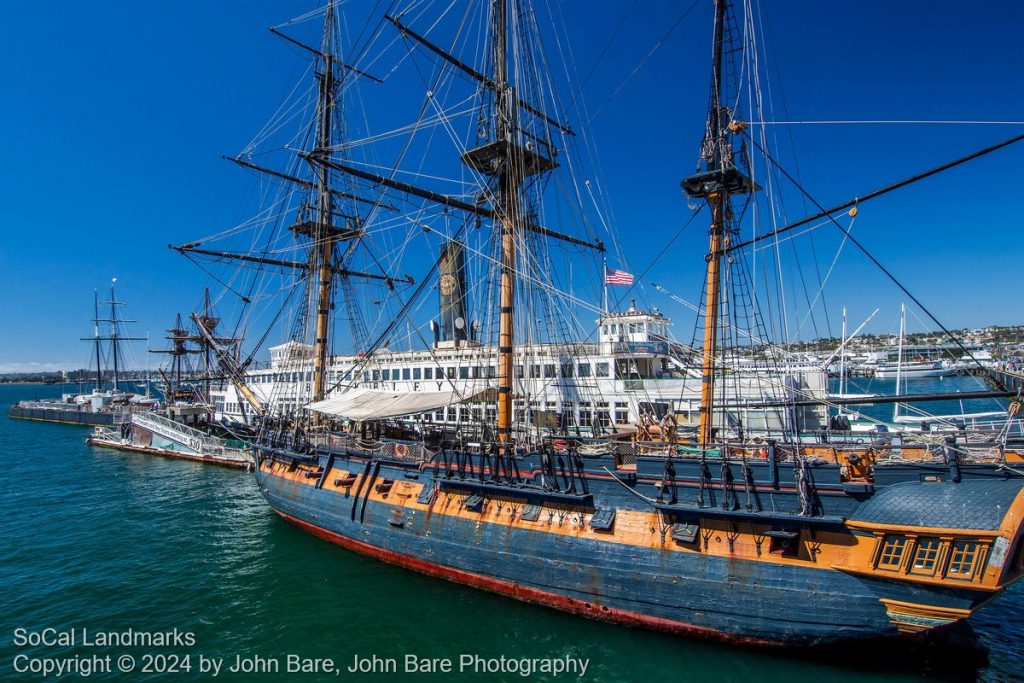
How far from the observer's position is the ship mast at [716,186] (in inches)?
580

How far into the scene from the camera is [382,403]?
19688mm

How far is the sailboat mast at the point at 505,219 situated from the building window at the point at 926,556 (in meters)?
10.2

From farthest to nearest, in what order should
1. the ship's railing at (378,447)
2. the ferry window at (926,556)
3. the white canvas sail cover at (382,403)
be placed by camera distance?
the white canvas sail cover at (382,403)
the ship's railing at (378,447)
the ferry window at (926,556)

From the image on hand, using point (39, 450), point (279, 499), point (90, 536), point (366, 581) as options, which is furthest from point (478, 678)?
point (39, 450)

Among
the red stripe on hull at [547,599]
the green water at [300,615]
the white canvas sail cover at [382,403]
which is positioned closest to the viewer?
the green water at [300,615]

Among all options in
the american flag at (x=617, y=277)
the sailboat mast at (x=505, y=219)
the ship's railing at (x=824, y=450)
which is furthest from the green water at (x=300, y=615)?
the american flag at (x=617, y=277)

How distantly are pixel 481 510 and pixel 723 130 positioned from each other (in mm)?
13573

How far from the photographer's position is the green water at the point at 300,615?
995 centimetres

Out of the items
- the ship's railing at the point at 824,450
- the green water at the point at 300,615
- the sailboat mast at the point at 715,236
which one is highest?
the sailboat mast at the point at 715,236

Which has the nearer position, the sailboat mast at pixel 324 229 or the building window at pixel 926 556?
the building window at pixel 926 556

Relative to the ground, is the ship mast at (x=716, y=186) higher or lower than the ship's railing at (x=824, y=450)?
higher

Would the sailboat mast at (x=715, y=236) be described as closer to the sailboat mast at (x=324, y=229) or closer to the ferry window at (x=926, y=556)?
the ferry window at (x=926, y=556)

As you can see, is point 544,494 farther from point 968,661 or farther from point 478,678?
point 968,661

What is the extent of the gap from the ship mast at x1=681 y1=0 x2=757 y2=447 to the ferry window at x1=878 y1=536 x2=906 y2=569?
17.6 feet
